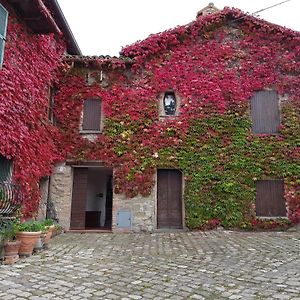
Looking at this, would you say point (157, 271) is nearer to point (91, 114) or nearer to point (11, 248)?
point (11, 248)

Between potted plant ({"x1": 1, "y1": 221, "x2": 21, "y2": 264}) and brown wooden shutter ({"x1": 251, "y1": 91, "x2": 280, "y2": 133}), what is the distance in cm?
895

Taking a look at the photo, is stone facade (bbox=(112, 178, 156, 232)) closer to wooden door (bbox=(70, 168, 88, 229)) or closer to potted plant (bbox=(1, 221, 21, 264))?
wooden door (bbox=(70, 168, 88, 229))

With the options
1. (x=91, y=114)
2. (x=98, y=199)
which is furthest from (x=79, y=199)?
(x=98, y=199)

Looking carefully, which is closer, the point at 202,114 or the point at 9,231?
the point at 9,231

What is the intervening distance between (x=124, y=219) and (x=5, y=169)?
14.9 feet

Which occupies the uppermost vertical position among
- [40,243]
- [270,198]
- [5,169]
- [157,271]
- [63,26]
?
[63,26]

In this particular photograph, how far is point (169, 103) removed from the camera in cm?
1200

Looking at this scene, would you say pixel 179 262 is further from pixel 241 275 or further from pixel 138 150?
pixel 138 150

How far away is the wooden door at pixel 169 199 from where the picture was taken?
11.2 metres

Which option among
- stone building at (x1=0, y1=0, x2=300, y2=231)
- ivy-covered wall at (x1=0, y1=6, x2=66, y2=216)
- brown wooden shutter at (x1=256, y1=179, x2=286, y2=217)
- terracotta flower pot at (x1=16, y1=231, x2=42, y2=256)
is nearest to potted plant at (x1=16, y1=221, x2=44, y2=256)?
terracotta flower pot at (x1=16, y1=231, x2=42, y2=256)

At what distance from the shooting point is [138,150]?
11.4 meters

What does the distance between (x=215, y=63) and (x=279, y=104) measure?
115 inches

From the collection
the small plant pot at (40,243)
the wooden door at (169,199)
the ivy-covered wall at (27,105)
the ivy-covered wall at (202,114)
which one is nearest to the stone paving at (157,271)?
the small plant pot at (40,243)

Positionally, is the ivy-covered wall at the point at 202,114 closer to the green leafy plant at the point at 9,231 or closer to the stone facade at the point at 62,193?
the stone facade at the point at 62,193
